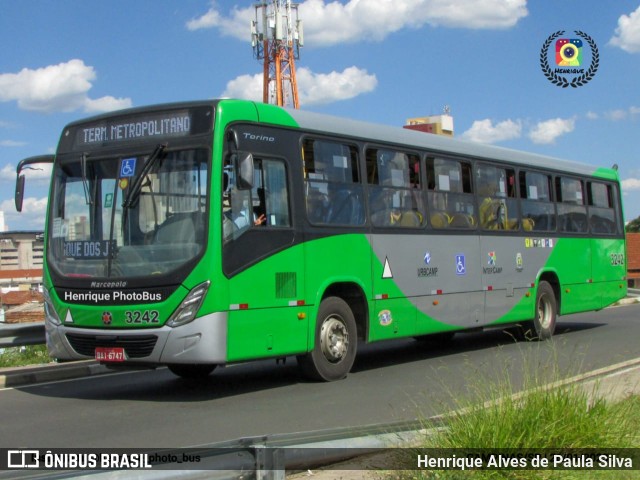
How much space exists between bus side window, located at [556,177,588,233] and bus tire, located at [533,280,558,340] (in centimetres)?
137

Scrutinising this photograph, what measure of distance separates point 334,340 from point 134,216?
321 centimetres

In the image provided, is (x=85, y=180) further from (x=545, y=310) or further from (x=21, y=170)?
(x=545, y=310)

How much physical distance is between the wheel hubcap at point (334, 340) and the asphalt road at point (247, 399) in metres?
0.37

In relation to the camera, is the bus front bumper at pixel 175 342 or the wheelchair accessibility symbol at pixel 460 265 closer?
the bus front bumper at pixel 175 342

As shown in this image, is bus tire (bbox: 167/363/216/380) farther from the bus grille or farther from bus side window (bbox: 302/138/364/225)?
bus side window (bbox: 302/138/364/225)

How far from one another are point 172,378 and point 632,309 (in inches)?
760

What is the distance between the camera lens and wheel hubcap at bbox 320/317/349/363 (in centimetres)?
1156

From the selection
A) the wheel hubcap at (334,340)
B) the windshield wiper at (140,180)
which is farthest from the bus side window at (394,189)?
the windshield wiper at (140,180)

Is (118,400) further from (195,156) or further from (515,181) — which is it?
(515,181)

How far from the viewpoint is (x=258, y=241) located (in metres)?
10.5

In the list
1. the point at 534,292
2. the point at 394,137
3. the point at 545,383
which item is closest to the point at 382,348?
the point at 534,292

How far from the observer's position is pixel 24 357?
49.7 ft

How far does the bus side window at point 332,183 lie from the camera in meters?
11.5

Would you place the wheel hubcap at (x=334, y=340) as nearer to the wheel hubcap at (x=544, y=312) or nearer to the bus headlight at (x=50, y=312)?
the bus headlight at (x=50, y=312)
